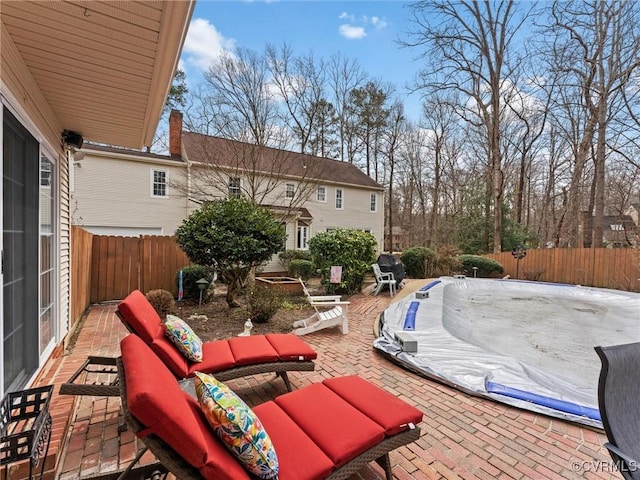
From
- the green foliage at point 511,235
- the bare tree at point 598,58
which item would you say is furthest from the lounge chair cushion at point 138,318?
the green foliage at point 511,235

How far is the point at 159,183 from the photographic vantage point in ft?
45.0

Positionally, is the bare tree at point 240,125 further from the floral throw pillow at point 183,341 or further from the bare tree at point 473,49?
the bare tree at point 473,49

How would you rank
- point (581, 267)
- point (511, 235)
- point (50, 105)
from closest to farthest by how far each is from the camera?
point (50, 105)
point (581, 267)
point (511, 235)

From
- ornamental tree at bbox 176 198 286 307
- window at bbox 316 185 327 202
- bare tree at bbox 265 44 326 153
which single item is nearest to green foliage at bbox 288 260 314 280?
bare tree at bbox 265 44 326 153

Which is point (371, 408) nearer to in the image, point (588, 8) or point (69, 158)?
point (69, 158)

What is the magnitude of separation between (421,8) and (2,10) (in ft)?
60.1

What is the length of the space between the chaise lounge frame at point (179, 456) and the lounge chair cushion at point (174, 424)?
0.17 ft

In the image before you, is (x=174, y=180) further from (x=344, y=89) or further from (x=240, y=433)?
(x=240, y=433)

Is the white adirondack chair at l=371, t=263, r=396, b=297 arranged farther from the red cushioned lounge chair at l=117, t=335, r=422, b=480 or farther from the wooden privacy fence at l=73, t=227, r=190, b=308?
the red cushioned lounge chair at l=117, t=335, r=422, b=480

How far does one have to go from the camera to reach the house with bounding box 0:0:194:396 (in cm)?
218

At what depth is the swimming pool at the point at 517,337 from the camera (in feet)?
11.1

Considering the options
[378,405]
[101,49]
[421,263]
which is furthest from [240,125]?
[378,405]

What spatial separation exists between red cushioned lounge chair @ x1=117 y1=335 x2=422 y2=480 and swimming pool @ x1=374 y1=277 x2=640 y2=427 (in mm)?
1770

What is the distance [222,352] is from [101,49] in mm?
2871
